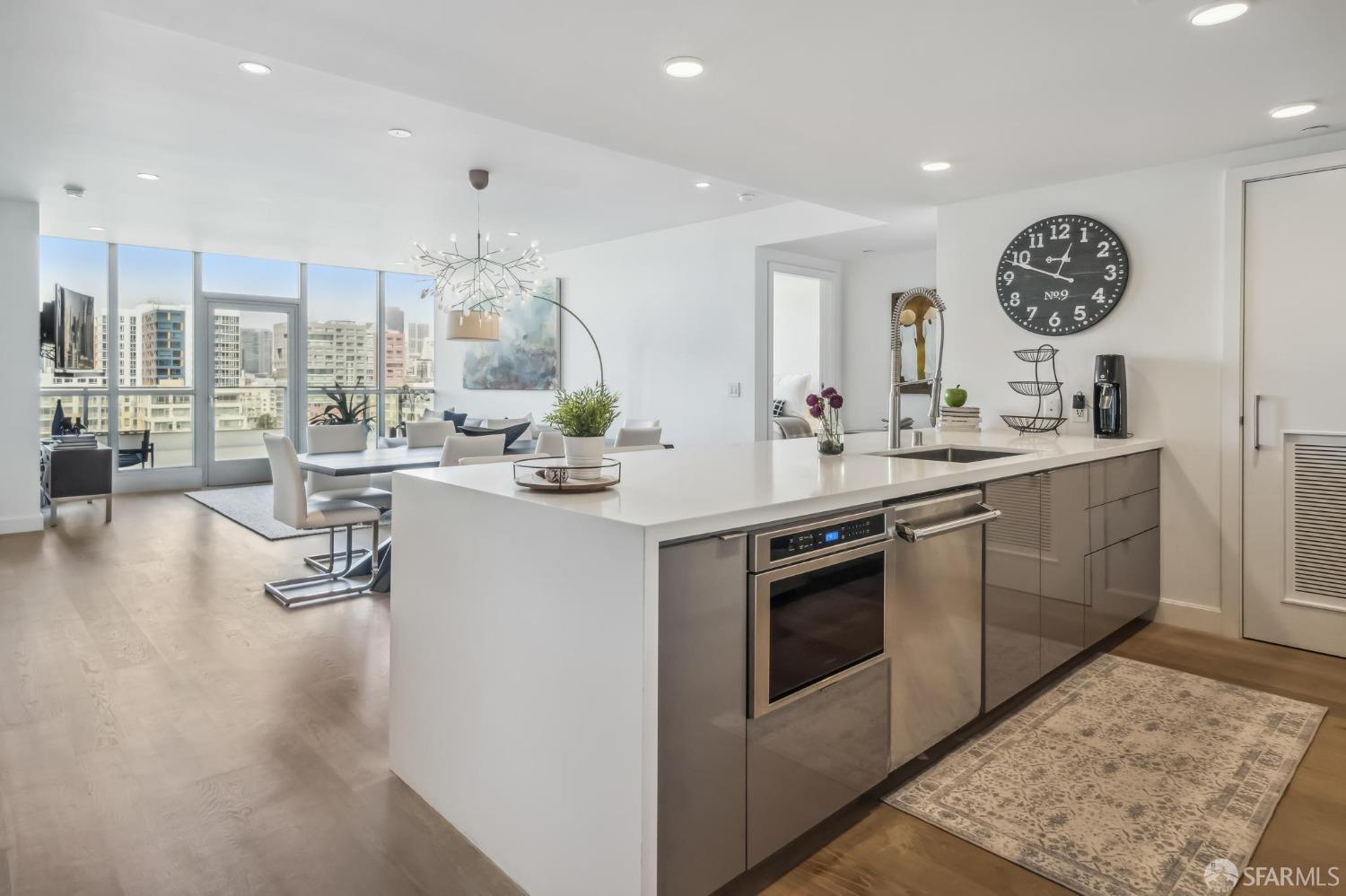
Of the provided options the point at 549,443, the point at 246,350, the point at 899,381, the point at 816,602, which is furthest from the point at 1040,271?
the point at 246,350

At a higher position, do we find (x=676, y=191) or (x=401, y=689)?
(x=676, y=191)

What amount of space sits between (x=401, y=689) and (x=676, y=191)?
4.28 m

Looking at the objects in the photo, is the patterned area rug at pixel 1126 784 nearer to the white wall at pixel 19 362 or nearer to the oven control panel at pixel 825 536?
the oven control panel at pixel 825 536

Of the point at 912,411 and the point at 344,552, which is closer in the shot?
the point at 344,552

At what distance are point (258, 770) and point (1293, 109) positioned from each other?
4.35 meters

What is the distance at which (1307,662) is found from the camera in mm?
3148

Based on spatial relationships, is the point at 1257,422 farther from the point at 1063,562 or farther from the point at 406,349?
the point at 406,349

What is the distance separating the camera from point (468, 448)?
417 cm

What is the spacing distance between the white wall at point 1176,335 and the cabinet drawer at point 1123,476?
0.15 m

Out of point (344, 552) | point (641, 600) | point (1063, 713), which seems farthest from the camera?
point (344, 552)

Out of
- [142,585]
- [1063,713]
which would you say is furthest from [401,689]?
[142,585]

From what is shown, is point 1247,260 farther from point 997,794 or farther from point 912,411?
point 912,411

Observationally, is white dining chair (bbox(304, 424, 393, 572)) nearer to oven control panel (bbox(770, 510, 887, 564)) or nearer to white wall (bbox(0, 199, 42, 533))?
white wall (bbox(0, 199, 42, 533))

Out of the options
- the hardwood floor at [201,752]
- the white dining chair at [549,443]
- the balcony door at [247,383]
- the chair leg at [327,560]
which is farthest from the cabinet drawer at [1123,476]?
the balcony door at [247,383]
